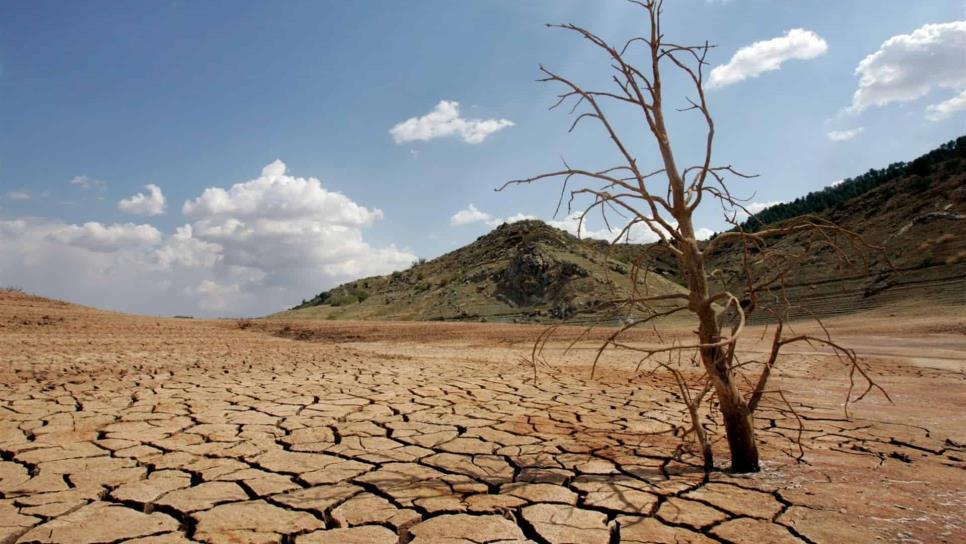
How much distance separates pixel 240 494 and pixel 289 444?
2.83 feet

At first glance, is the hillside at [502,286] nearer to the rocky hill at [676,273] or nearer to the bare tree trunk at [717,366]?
the rocky hill at [676,273]

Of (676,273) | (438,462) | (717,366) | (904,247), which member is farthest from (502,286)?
(717,366)

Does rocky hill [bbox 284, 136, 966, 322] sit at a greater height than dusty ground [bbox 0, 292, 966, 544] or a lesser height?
greater

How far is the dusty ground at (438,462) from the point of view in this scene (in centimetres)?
214

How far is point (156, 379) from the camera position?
5566 millimetres

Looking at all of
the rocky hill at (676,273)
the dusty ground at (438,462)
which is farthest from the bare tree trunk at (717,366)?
the rocky hill at (676,273)

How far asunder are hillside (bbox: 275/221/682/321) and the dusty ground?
14.6 m

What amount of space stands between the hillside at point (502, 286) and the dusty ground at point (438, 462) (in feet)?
47.8

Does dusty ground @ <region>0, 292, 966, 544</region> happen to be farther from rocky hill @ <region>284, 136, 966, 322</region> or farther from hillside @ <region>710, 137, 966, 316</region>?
rocky hill @ <region>284, 136, 966, 322</region>

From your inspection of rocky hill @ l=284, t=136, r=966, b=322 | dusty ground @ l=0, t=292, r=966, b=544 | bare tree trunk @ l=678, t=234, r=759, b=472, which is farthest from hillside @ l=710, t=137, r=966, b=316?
bare tree trunk @ l=678, t=234, r=759, b=472

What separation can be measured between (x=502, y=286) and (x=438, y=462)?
21.9 metres

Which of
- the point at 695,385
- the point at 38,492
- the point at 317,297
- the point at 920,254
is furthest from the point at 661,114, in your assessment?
the point at 317,297

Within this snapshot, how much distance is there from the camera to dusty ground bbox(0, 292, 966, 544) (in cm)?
214

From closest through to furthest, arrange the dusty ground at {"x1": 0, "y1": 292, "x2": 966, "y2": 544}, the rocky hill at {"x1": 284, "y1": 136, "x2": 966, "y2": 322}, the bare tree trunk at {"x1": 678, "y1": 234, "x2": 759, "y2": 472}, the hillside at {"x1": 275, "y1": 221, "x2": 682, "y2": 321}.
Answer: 1. the dusty ground at {"x1": 0, "y1": 292, "x2": 966, "y2": 544}
2. the bare tree trunk at {"x1": 678, "y1": 234, "x2": 759, "y2": 472}
3. the rocky hill at {"x1": 284, "y1": 136, "x2": 966, "y2": 322}
4. the hillside at {"x1": 275, "y1": 221, "x2": 682, "y2": 321}
